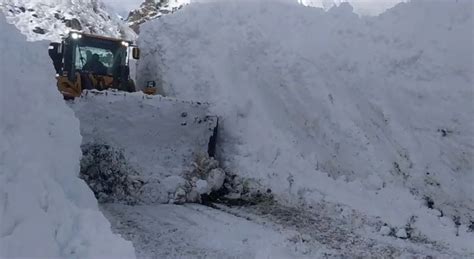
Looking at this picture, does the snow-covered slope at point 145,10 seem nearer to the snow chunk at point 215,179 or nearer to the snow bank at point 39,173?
the snow chunk at point 215,179

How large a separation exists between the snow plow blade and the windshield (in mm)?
2124

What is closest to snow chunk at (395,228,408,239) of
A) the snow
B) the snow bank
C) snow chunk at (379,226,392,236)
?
snow chunk at (379,226,392,236)

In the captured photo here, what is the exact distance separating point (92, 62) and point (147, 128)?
2525 millimetres

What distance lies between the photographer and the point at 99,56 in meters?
10.2

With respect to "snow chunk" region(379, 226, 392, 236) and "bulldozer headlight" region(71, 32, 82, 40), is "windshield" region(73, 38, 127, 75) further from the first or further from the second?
"snow chunk" region(379, 226, 392, 236)

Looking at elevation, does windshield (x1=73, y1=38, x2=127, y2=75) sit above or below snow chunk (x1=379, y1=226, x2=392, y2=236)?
above

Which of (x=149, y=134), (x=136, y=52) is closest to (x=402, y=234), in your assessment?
(x=149, y=134)

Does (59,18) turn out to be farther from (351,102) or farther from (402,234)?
(402,234)

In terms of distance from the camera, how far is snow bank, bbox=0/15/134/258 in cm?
315

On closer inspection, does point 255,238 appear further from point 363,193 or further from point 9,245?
point 9,245

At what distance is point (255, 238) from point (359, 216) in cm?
160

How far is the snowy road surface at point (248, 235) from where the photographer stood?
5305 millimetres

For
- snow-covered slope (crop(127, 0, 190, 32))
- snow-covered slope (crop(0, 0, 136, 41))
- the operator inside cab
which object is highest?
snow-covered slope (crop(127, 0, 190, 32))

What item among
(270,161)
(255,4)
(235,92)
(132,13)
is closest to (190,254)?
(270,161)
